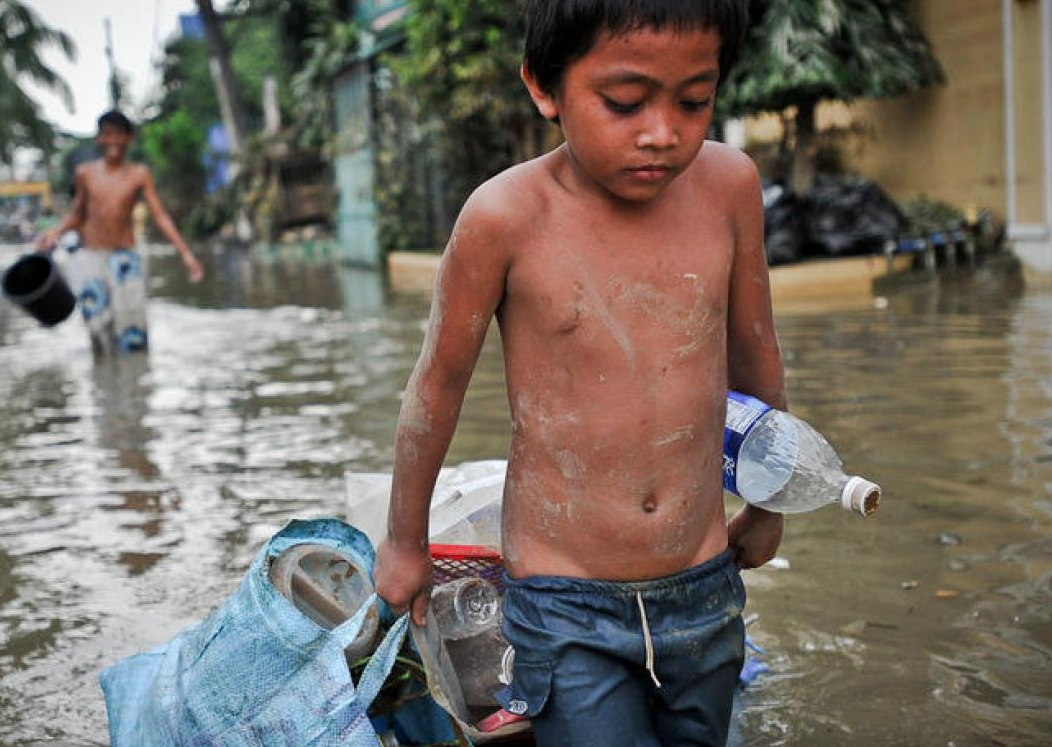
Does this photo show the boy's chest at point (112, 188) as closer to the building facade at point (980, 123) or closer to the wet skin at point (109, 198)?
the wet skin at point (109, 198)

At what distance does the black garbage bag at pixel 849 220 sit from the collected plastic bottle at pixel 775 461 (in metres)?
10.9

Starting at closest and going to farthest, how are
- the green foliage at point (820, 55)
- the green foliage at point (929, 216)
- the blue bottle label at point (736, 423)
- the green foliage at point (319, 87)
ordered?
the blue bottle label at point (736, 423) < the green foliage at point (820, 55) < the green foliage at point (929, 216) < the green foliage at point (319, 87)

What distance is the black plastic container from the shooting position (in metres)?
8.11

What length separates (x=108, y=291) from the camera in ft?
30.5

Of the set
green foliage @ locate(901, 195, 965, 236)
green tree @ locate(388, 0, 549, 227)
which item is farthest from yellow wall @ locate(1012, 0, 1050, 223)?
green tree @ locate(388, 0, 549, 227)

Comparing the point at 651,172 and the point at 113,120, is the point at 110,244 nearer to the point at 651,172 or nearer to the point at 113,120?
the point at 113,120

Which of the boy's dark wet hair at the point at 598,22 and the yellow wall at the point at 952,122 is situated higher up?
the yellow wall at the point at 952,122

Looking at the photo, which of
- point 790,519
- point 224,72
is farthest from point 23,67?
point 790,519

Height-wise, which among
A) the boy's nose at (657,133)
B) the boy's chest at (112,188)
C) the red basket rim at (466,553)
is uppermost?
the boy's chest at (112,188)

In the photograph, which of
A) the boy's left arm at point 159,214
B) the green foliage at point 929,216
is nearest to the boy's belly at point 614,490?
the boy's left arm at point 159,214

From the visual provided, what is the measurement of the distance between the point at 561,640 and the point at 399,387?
571 cm

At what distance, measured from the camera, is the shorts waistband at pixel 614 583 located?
197 centimetres

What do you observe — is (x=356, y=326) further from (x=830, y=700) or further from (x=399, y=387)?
(x=830, y=700)

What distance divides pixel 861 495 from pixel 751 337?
0.34 meters
